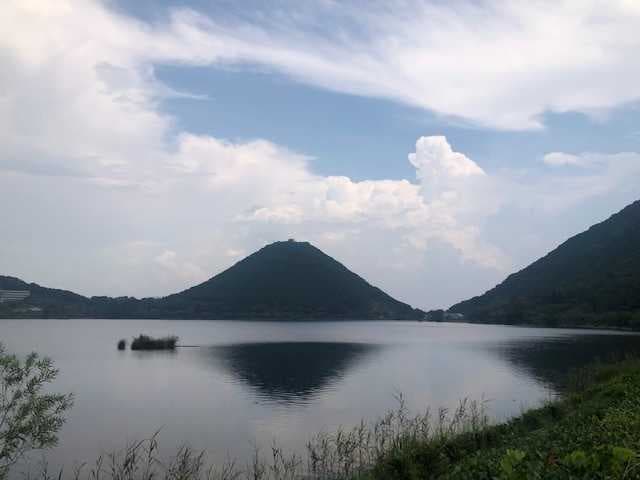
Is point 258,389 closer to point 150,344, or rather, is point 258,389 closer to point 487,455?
point 487,455

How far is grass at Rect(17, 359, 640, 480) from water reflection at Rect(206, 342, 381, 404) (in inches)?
592

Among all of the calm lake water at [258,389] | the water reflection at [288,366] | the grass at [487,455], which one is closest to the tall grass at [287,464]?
the grass at [487,455]

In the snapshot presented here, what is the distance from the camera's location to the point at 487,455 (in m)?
14.2

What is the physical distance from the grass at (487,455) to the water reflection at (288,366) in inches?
592

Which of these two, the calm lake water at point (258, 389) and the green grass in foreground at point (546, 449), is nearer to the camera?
the green grass in foreground at point (546, 449)

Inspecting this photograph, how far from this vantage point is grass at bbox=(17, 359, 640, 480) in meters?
7.13

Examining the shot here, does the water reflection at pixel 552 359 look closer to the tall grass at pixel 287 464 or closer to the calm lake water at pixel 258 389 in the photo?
the calm lake water at pixel 258 389

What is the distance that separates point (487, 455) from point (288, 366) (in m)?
51.3

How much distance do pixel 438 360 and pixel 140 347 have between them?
44447mm

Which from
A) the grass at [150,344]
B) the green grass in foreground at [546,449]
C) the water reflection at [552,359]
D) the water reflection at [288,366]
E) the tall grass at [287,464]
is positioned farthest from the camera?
the grass at [150,344]

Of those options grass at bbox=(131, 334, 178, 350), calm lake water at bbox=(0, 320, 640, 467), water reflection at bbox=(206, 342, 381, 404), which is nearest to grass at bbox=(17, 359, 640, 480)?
calm lake water at bbox=(0, 320, 640, 467)

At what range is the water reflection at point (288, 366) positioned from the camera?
45406 millimetres

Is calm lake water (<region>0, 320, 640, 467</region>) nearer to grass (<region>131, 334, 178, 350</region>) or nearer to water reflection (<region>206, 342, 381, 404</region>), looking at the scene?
water reflection (<region>206, 342, 381, 404</region>)

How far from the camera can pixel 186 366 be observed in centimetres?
6425
